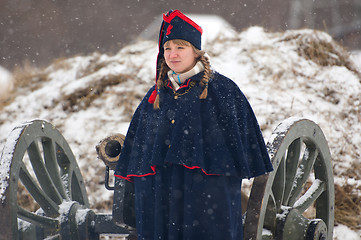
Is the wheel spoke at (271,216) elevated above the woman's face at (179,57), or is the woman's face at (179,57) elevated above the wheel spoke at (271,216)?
the woman's face at (179,57)

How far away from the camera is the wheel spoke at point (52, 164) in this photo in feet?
9.14

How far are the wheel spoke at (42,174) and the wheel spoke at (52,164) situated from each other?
12 centimetres

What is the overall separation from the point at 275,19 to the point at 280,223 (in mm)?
6475

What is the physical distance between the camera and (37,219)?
8.18ft

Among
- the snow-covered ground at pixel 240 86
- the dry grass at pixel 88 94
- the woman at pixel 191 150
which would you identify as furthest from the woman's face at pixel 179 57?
the dry grass at pixel 88 94

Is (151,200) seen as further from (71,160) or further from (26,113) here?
(26,113)

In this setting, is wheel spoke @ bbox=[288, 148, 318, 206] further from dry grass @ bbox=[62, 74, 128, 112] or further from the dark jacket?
dry grass @ bbox=[62, 74, 128, 112]

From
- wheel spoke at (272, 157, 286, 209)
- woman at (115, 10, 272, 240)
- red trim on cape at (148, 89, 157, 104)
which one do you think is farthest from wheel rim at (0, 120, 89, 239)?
wheel spoke at (272, 157, 286, 209)

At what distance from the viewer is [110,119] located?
555 centimetres

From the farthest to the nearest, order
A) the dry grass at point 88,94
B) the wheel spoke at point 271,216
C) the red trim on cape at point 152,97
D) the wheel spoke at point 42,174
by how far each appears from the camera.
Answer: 1. the dry grass at point 88,94
2. the wheel spoke at point 42,174
3. the wheel spoke at point 271,216
4. the red trim on cape at point 152,97

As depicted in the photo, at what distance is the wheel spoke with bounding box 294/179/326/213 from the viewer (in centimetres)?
275

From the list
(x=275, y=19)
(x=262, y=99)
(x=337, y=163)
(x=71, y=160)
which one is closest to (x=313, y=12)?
(x=275, y=19)

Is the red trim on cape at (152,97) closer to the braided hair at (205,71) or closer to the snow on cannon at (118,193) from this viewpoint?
the braided hair at (205,71)

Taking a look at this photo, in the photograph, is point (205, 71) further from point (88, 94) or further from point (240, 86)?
point (88, 94)
